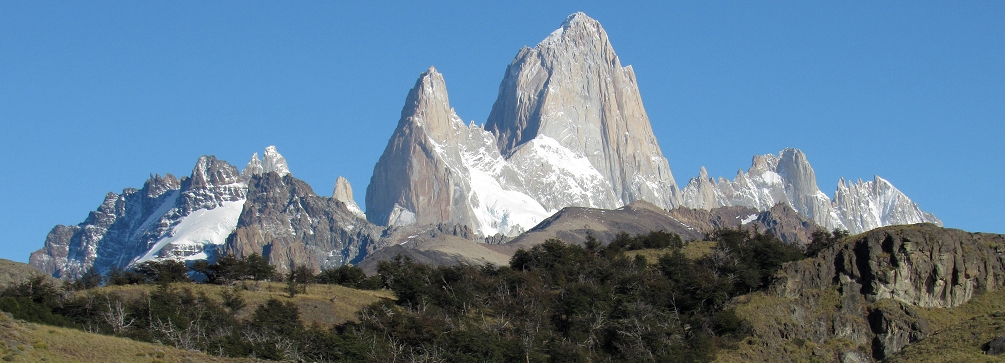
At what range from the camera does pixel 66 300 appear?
4779 inches

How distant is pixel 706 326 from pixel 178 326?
4895cm

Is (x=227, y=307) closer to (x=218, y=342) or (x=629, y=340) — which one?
(x=218, y=342)

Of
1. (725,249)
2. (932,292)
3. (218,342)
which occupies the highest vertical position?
(725,249)

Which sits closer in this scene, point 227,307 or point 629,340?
point 629,340

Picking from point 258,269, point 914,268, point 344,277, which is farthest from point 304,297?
point 914,268

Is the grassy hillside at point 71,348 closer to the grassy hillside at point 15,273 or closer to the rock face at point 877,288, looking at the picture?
the grassy hillside at point 15,273

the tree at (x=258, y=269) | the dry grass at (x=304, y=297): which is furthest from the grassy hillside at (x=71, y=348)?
the tree at (x=258, y=269)

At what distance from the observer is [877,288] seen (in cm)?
11988

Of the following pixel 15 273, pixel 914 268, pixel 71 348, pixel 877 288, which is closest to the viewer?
pixel 71 348

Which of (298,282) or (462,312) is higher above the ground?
(298,282)

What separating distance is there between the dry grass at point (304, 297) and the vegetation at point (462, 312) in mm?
442

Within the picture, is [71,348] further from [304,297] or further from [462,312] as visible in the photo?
[462,312]

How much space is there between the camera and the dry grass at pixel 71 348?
8044 cm

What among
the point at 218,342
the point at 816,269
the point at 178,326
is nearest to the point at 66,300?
the point at 178,326
